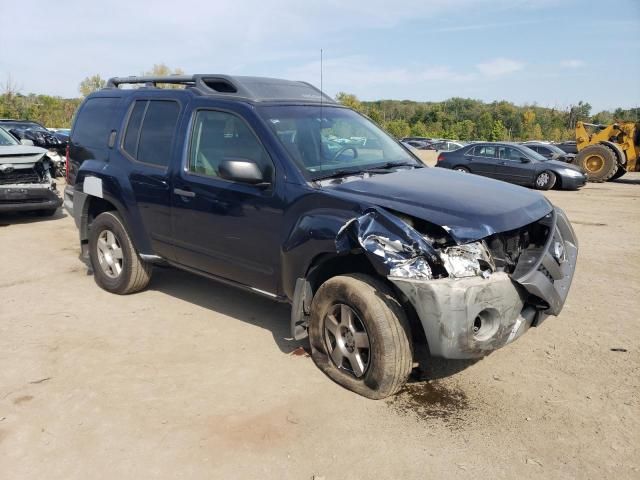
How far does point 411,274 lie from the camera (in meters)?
3.13

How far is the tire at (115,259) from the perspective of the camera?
17.2 feet

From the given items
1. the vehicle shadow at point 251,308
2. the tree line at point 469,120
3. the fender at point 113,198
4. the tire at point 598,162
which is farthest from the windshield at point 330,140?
the tree line at point 469,120

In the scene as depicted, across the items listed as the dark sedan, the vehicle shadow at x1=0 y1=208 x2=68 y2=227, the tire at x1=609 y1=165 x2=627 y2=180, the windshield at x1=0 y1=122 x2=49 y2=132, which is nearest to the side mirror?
the vehicle shadow at x1=0 y1=208 x2=68 y2=227

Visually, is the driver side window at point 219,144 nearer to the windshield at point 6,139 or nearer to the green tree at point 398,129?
the windshield at point 6,139

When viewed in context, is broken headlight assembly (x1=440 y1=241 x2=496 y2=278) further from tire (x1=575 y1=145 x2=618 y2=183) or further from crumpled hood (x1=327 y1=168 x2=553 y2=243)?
tire (x1=575 y1=145 x2=618 y2=183)

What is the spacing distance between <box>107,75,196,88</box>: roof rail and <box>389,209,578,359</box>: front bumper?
9.61ft

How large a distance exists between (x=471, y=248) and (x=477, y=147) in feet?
48.4

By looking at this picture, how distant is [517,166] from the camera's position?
16391mm

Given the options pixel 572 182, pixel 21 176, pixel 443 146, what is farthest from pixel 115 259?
pixel 443 146

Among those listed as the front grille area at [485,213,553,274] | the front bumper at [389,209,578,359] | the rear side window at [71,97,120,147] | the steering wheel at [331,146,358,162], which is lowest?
the front bumper at [389,209,578,359]

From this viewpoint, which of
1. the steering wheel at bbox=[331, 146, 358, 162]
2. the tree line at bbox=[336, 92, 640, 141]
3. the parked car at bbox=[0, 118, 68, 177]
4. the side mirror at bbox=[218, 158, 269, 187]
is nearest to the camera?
the side mirror at bbox=[218, 158, 269, 187]

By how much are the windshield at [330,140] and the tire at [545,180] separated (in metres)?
12.5

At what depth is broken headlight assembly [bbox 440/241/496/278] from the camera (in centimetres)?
314

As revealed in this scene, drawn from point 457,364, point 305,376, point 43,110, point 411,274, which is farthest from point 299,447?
point 43,110
